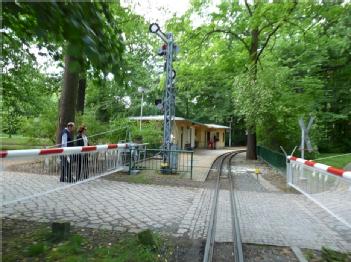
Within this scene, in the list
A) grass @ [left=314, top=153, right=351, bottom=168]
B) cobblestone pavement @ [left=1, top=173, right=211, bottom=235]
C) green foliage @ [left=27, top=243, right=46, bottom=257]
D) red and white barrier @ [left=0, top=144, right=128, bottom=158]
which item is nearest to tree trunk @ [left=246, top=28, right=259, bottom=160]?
grass @ [left=314, top=153, right=351, bottom=168]

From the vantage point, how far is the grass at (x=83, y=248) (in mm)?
3939

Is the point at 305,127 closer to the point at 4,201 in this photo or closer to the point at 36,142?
the point at 4,201

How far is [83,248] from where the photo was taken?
433cm

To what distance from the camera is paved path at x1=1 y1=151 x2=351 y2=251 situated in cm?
543

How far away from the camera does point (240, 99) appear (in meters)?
18.2

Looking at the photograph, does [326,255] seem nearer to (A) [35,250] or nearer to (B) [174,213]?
(B) [174,213]

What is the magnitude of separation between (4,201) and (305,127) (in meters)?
10.1

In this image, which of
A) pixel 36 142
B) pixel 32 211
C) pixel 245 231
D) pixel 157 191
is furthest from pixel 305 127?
pixel 36 142

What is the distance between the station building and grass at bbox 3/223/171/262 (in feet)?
73.3

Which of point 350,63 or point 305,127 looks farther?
point 350,63

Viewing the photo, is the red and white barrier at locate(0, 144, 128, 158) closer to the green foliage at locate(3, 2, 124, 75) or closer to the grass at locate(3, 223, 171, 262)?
the grass at locate(3, 223, 171, 262)

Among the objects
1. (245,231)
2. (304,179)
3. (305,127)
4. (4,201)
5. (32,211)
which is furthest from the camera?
(305,127)

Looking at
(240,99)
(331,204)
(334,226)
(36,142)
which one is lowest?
(334,226)

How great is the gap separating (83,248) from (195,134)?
3816 centimetres
